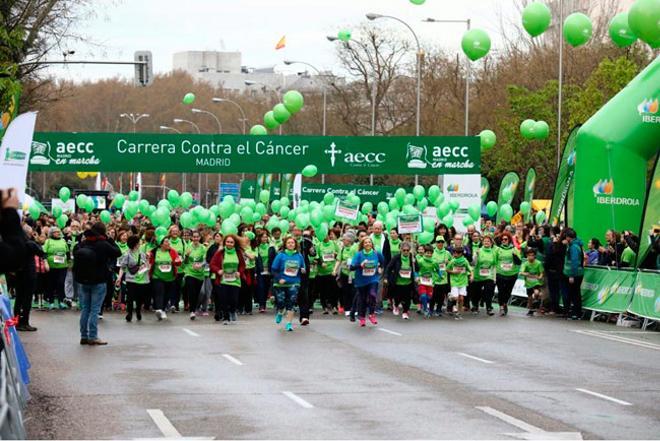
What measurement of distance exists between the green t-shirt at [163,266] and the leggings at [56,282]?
8.89 feet

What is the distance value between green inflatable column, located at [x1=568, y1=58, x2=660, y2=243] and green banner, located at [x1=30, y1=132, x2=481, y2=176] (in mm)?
13581

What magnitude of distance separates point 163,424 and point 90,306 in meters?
7.57

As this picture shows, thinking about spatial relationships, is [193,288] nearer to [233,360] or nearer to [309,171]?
[233,360]

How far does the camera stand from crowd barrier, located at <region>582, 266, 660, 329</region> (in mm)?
24078

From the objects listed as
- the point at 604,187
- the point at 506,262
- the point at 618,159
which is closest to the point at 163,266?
the point at 506,262

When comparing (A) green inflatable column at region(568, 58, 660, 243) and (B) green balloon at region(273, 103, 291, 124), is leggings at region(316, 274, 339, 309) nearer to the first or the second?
(A) green inflatable column at region(568, 58, 660, 243)

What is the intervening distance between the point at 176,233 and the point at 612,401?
13.8m

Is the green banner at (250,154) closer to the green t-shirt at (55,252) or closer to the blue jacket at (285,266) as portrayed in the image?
the green t-shirt at (55,252)

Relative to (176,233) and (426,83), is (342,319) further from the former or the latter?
(426,83)

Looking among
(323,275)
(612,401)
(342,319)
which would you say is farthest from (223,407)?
(323,275)

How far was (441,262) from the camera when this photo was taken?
26.8 meters

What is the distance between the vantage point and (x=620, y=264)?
26.7 metres

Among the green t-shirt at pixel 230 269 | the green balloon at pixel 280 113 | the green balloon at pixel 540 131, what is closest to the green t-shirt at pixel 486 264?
the green t-shirt at pixel 230 269

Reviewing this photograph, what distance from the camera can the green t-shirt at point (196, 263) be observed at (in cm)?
2561
